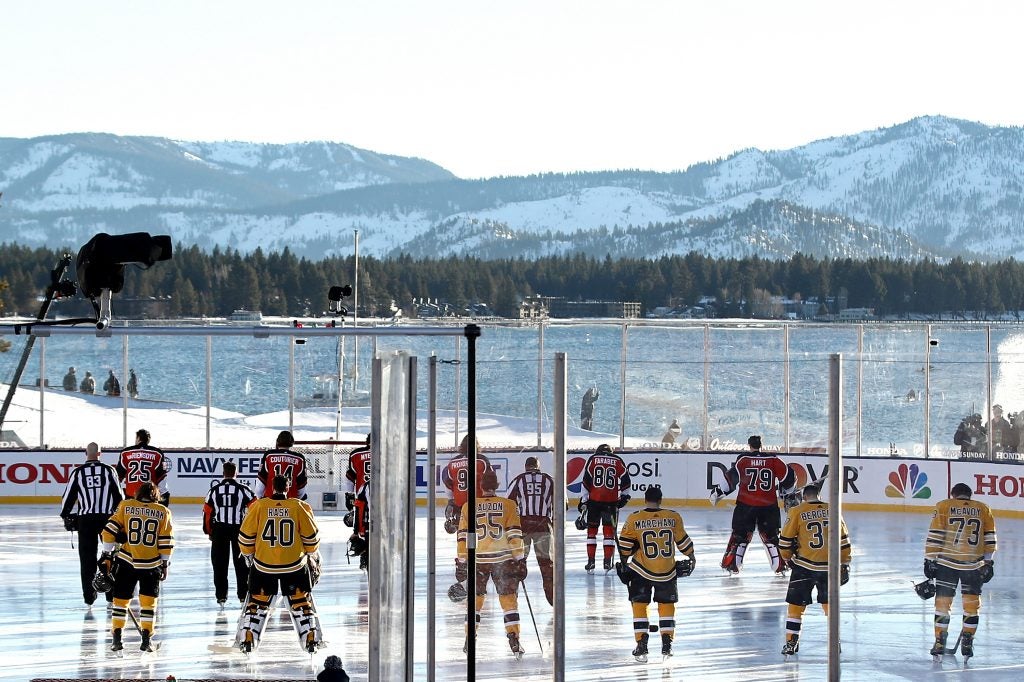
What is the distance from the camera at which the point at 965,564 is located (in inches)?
386

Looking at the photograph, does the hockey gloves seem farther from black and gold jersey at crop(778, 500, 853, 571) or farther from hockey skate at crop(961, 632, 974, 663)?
hockey skate at crop(961, 632, 974, 663)

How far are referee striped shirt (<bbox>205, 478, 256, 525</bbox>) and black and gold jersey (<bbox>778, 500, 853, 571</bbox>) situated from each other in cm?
466

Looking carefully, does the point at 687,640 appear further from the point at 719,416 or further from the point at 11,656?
the point at 719,416

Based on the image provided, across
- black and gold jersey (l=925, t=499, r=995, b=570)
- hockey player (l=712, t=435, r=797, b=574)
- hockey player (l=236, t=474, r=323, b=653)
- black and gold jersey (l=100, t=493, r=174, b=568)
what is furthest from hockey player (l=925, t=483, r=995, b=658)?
black and gold jersey (l=100, t=493, r=174, b=568)

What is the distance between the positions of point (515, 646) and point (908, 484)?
11.3 meters

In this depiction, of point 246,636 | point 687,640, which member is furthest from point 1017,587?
point 246,636

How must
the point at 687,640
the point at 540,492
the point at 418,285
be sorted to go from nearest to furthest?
the point at 540,492 < the point at 687,640 < the point at 418,285

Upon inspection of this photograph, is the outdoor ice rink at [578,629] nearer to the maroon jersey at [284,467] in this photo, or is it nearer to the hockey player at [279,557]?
the hockey player at [279,557]

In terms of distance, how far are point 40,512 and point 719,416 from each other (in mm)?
9844

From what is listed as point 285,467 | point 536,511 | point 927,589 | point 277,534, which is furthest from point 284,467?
point 927,589

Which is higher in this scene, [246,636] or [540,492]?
[540,492]

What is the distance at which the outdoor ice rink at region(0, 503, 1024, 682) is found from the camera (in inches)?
364

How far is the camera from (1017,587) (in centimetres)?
1277

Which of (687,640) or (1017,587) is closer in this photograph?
(687,640)
